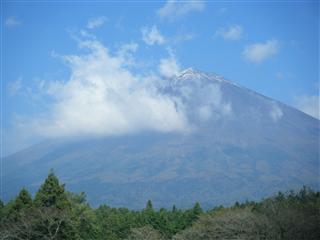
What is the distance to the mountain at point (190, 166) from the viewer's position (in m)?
144

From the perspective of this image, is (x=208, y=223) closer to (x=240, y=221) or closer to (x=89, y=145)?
(x=240, y=221)

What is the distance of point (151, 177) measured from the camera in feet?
516

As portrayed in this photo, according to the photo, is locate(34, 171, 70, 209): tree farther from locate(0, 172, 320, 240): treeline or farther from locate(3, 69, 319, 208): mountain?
locate(3, 69, 319, 208): mountain

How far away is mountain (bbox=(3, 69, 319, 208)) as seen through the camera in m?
144

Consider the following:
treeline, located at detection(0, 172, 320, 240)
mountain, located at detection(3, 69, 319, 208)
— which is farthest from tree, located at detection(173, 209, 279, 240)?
mountain, located at detection(3, 69, 319, 208)

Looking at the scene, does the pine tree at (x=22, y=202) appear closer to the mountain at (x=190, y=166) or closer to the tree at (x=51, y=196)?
the tree at (x=51, y=196)

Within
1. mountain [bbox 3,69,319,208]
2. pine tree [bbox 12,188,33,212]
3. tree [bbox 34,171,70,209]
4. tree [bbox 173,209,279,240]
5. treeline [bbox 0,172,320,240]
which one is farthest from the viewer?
mountain [bbox 3,69,319,208]

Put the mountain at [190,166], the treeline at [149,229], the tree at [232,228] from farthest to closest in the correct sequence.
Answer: the mountain at [190,166] < the tree at [232,228] < the treeline at [149,229]

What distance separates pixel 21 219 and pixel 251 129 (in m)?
170

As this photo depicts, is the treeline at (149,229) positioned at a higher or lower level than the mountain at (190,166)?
lower

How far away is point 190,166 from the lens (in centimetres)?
16412

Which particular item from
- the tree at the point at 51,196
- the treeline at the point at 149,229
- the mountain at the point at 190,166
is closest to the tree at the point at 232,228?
the treeline at the point at 149,229

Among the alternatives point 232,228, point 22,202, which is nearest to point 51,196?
point 22,202

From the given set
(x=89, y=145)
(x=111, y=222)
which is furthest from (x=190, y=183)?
(x=111, y=222)
